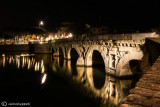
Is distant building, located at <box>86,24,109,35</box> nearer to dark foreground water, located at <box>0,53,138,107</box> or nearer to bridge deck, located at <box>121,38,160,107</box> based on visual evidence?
dark foreground water, located at <box>0,53,138,107</box>

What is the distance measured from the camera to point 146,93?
4090 mm

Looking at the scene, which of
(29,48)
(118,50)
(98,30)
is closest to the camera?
(118,50)

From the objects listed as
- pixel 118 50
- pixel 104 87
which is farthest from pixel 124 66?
pixel 104 87

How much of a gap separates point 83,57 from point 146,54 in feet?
47.6

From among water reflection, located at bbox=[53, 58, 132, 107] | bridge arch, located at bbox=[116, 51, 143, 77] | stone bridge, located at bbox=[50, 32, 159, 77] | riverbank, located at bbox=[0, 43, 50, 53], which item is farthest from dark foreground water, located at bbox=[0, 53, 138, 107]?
riverbank, located at bbox=[0, 43, 50, 53]

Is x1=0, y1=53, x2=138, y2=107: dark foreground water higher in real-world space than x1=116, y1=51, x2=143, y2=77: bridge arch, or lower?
lower

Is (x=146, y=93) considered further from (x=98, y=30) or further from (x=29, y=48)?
(x=29, y=48)

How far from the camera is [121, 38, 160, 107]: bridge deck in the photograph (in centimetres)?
362

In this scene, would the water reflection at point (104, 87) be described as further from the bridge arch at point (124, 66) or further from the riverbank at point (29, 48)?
the riverbank at point (29, 48)

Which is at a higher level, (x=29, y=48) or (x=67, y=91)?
(x=29, y=48)

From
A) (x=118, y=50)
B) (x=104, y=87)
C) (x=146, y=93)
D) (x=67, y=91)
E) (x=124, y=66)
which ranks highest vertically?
(x=118, y=50)

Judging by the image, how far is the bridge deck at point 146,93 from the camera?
3.62 metres

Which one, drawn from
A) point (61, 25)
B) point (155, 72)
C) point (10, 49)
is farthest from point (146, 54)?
point (10, 49)

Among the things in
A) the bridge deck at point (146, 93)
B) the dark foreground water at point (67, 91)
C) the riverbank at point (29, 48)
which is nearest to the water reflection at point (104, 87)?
the dark foreground water at point (67, 91)
